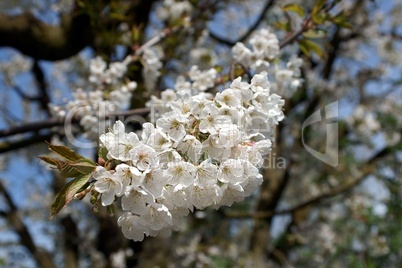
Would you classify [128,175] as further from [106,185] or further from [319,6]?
[319,6]

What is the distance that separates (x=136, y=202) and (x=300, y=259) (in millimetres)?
5902

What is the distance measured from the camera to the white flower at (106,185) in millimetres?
994

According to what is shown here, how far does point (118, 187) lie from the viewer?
986mm

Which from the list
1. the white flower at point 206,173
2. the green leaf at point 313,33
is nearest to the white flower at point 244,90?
the white flower at point 206,173

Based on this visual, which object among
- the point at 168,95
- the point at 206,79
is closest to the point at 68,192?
the point at 168,95

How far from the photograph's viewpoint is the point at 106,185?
1009mm

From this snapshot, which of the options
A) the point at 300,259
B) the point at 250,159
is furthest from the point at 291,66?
the point at 300,259

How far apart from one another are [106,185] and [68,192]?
99 millimetres

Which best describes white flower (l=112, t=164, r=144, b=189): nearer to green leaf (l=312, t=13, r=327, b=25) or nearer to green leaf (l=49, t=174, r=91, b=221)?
green leaf (l=49, t=174, r=91, b=221)

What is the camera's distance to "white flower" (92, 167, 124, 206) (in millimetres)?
994

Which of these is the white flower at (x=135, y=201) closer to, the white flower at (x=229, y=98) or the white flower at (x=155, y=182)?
the white flower at (x=155, y=182)

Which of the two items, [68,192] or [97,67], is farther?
[97,67]

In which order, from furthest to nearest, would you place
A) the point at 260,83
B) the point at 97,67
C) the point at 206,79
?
1. the point at 97,67
2. the point at 206,79
3. the point at 260,83

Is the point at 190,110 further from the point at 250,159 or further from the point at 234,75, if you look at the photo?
the point at 234,75
